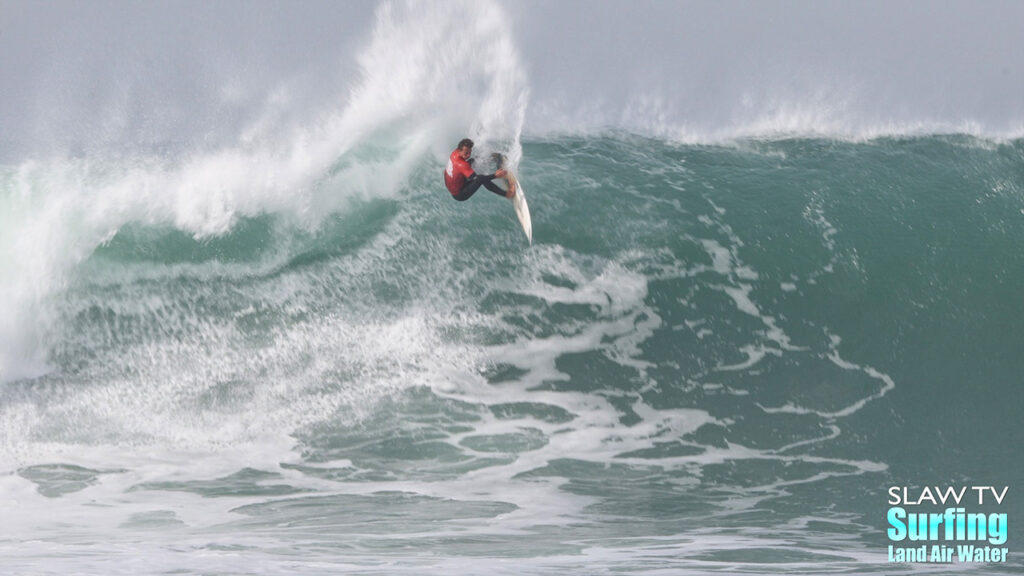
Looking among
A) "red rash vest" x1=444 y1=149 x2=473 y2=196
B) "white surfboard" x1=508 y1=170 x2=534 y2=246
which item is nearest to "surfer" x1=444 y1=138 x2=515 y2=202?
"red rash vest" x1=444 y1=149 x2=473 y2=196

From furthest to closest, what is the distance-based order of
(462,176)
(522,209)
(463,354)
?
(522,209) < (463,354) < (462,176)

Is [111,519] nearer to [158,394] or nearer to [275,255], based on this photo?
[158,394]

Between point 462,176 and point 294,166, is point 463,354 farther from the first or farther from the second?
point 294,166

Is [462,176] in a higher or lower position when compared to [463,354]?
higher

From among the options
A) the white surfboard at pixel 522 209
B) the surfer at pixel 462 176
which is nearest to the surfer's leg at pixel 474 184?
the surfer at pixel 462 176

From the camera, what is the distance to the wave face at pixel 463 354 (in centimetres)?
865

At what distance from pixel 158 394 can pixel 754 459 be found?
5.76m

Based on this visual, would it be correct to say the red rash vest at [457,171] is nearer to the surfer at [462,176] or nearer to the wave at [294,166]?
the surfer at [462,176]

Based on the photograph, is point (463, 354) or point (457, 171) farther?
point (463, 354)

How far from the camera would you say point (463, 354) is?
9484 mm

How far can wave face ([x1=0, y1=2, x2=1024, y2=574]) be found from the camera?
865cm

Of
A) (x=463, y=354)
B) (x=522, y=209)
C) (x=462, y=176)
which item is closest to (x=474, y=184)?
(x=462, y=176)

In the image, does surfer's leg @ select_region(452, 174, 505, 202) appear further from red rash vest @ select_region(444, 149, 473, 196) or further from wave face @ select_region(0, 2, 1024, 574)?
wave face @ select_region(0, 2, 1024, 574)

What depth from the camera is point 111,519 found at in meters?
8.70
